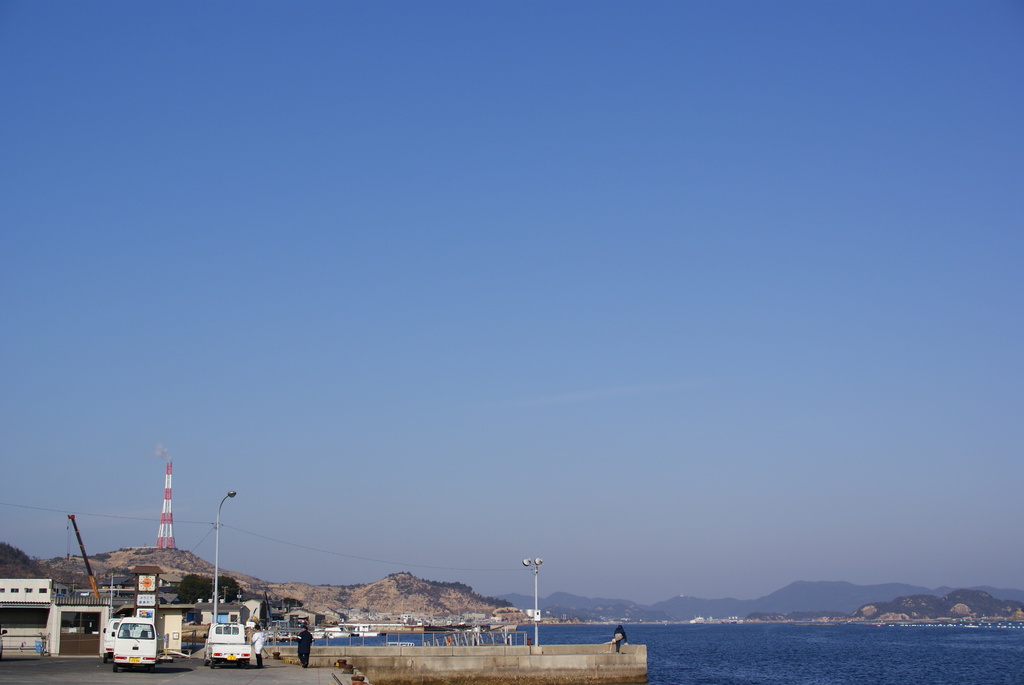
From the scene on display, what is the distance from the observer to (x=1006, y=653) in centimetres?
10944

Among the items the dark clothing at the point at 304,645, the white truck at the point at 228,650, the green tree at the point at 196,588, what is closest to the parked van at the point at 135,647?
the white truck at the point at 228,650

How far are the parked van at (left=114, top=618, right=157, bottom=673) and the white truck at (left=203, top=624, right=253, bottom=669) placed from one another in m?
3.48

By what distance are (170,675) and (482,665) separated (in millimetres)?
16765

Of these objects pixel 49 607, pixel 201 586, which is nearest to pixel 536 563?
pixel 49 607

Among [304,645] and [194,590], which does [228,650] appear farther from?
[194,590]

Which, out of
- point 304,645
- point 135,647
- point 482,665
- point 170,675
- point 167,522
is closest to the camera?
point 170,675

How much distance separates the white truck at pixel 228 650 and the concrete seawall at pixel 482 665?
19.8ft

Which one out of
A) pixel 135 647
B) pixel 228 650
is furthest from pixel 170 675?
pixel 228 650

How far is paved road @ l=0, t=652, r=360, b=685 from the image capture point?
91.9 feet

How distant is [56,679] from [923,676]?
6569cm

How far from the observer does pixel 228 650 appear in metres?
36.4

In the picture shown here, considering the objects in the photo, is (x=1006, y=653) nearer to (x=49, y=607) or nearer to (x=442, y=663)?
(x=442, y=663)

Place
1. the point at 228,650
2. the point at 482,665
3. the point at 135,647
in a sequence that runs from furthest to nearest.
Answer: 1. the point at 482,665
2. the point at 228,650
3. the point at 135,647

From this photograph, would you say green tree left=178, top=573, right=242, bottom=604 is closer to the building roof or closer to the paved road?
the building roof
